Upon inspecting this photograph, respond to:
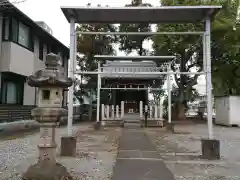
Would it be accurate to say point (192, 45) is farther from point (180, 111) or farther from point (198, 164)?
point (198, 164)

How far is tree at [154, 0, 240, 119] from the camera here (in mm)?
21875

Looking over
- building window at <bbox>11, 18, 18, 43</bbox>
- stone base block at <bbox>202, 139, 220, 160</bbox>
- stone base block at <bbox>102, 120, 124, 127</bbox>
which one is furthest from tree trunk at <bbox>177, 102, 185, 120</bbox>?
stone base block at <bbox>202, 139, 220, 160</bbox>

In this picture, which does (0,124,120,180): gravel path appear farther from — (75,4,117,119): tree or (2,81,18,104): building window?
(75,4,117,119): tree

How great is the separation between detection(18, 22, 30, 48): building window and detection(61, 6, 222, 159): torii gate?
10.7 metres

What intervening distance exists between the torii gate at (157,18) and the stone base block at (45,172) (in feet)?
9.54

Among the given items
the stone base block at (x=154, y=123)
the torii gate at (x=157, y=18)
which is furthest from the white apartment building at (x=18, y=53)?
the stone base block at (x=154, y=123)

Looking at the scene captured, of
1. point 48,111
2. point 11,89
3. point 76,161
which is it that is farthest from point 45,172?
point 11,89

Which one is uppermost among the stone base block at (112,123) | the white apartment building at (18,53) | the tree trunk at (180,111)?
the white apartment building at (18,53)

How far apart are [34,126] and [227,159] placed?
14339 millimetres

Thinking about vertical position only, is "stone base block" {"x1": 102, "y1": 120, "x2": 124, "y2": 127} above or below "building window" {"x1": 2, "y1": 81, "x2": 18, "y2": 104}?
below

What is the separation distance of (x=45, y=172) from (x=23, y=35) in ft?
49.7

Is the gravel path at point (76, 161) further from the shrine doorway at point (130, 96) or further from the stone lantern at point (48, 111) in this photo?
the shrine doorway at point (130, 96)

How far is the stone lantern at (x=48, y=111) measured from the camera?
19.0 feet

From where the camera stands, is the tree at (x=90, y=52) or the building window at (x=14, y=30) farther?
the tree at (x=90, y=52)
